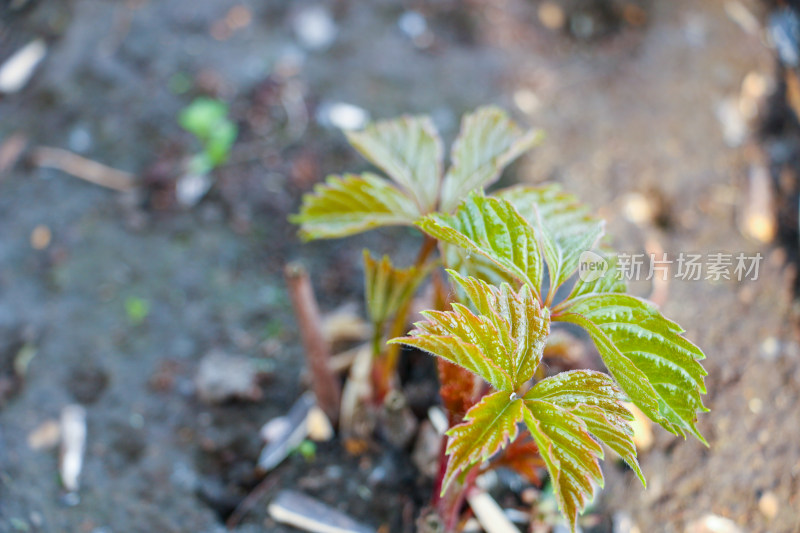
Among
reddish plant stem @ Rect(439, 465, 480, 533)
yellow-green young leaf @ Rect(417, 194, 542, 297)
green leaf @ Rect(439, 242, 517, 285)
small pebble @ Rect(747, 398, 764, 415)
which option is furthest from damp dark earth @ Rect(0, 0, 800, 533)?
yellow-green young leaf @ Rect(417, 194, 542, 297)

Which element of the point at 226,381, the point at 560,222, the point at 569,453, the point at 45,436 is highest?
the point at 560,222

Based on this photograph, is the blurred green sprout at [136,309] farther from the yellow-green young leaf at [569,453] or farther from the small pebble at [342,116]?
the yellow-green young leaf at [569,453]

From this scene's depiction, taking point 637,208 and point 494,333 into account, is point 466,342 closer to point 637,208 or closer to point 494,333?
point 494,333

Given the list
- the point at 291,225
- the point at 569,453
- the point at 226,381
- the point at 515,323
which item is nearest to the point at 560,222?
the point at 515,323

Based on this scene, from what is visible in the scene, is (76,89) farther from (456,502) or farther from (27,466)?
(456,502)

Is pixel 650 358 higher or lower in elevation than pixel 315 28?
higher

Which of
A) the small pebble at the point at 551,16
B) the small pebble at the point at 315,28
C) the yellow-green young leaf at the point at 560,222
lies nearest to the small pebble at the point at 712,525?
the yellow-green young leaf at the point at 560,222
